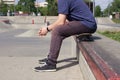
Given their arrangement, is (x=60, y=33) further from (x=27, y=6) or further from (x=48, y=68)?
(x=27, y=6)

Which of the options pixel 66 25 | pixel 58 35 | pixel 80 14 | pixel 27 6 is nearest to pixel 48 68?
pixel 58 35

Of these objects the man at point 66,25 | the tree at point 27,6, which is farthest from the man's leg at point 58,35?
the tree at point 27,6

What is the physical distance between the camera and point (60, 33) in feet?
20.5

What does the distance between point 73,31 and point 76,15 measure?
0.32 metres

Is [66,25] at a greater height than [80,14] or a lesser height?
lesser

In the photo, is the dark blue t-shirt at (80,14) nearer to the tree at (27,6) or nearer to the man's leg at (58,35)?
the man's leg at (58,35)

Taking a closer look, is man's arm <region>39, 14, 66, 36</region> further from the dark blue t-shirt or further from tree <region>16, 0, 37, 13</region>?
tree <region>16, 0, 37, 13</region>

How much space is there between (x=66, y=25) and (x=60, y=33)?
7.0 inches

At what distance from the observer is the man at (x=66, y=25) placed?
6191 mm

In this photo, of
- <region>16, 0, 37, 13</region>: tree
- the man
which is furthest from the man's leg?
<region>16, 0, 37, 13</region>: tree

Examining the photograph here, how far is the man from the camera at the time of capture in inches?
244

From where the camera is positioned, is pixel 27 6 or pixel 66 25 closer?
pixel 66 25

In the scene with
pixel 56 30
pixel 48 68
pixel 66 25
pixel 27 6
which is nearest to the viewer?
pixel 56 30

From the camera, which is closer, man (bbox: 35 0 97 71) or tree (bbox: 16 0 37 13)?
man (bbox: 35 0 97 71)
